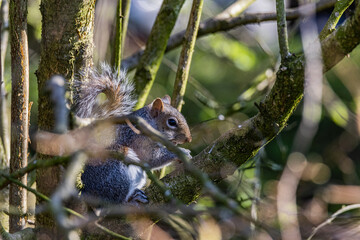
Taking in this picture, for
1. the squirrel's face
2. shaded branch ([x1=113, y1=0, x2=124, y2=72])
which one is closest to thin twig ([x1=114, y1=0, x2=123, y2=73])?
shaded branch ([x1=113, y1=0, x2=124, y2=72])

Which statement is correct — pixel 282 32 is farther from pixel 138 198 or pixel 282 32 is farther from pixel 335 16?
pixel 138 198

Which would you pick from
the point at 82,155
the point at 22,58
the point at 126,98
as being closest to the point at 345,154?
the point at 126,98

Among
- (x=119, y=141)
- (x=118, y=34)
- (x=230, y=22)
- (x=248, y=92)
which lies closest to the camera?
(x=118, y=34)

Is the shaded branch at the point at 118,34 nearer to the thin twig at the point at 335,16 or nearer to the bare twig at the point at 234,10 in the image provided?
the bare twig at the point at 234,10

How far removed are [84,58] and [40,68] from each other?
0.15 metres

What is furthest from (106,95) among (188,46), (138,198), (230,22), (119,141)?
(230,22)

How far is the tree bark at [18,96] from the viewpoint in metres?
1.77

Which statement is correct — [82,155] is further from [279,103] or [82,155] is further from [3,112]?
[3,112]

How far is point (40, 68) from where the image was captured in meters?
1.63

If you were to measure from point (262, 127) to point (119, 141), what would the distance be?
3.55 ft

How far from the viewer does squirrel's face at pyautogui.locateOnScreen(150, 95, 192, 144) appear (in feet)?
8.21

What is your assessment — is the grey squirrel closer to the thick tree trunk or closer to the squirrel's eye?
the squirrel's eye

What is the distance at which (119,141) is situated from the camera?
7.85 ft

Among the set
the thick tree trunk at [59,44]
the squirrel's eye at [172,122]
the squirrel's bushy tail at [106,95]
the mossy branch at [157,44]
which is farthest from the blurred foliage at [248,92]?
the thick tree trunk at [59,44]
